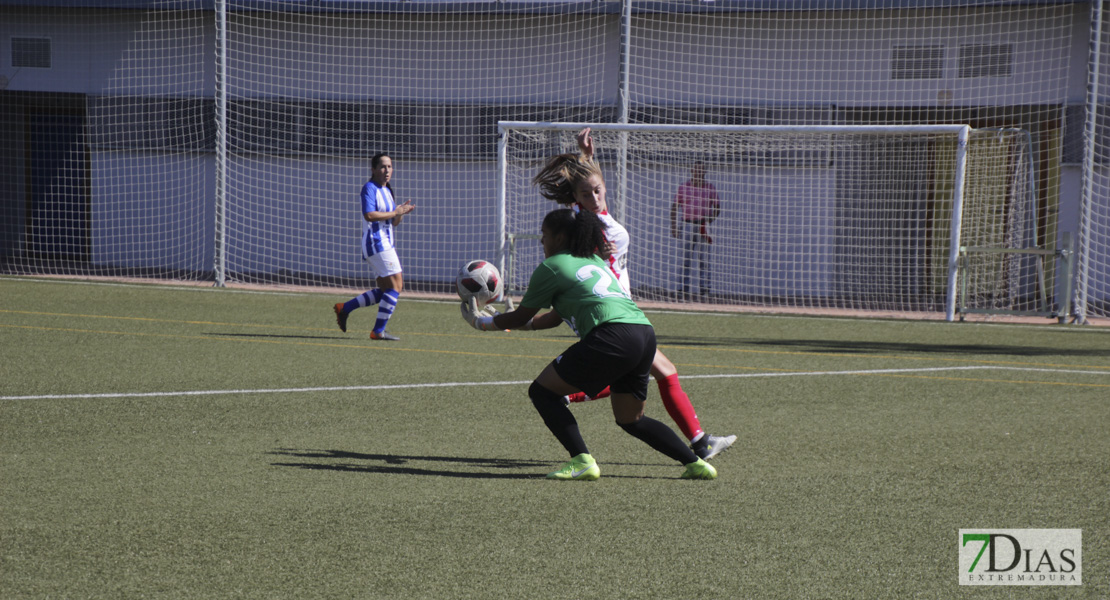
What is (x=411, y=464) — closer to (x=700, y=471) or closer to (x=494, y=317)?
(x=494, y=317)

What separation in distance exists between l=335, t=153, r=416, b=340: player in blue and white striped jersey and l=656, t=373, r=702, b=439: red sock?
228 inches

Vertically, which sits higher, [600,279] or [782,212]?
[782,212]

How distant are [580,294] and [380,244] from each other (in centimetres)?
647

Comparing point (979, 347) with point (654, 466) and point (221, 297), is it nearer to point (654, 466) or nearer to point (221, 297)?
point (654, 466)

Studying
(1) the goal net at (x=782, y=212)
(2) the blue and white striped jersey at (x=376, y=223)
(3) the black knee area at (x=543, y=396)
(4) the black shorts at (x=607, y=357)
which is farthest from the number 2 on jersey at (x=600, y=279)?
(1) the goal net at (x=782, y=212)

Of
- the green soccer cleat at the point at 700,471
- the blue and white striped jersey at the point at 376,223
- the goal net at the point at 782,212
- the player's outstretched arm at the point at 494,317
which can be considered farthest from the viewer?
the goal net at the point at 782,212

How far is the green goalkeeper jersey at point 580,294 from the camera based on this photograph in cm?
557

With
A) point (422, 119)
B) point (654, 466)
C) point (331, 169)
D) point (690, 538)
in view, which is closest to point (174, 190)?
point (331, 169)

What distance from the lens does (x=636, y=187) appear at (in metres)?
17.8

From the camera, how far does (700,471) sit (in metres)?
5.57

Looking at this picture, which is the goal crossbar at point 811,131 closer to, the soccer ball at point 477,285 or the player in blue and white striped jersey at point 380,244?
the player in blue and white striped jersey at point 380,244

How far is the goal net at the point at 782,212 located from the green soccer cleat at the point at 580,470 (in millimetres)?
10653

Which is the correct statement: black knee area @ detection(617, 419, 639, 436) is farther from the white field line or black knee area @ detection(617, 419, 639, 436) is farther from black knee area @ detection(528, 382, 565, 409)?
the white field line

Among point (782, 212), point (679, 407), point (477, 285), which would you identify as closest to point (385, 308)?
point (477, 285)
